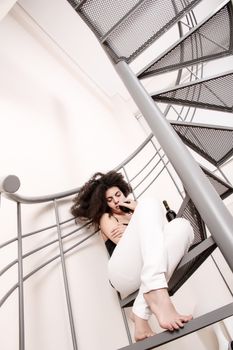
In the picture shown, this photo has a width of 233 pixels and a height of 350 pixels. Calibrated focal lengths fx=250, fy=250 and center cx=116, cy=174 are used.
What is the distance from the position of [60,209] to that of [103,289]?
561 mm

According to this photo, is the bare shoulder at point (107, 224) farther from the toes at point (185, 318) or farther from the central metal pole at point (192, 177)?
the toes at point (185, 318)

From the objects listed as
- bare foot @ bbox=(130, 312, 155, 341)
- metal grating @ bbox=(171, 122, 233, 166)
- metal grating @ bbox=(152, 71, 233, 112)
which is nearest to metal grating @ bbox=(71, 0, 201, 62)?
metal grating @ bbox=(152, 71, 233, 112)

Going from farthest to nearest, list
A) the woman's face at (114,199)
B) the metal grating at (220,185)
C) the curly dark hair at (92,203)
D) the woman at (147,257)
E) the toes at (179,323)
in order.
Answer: the woman's face at (114,199), the curly dark hair at (92,203), the metal grating at (220,185), the woman at (147,257), the toes at (179,323)

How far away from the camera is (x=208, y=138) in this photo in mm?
Answer: 1584

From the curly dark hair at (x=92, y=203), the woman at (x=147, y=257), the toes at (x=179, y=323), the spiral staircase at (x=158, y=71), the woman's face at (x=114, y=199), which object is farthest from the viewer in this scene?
the woman's face at (x=114, y=199)

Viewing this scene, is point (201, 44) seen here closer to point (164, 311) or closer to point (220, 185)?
point (220, 185)

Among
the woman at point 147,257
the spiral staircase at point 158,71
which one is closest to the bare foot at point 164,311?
the woman at point 147,257

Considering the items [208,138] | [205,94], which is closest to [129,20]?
[205,94]

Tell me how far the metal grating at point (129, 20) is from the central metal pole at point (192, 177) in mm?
236

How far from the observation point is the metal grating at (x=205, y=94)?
55.8 inches

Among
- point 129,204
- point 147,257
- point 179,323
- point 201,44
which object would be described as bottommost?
point 179,323

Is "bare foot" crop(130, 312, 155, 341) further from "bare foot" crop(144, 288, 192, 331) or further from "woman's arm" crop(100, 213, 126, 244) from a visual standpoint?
"woman's arm" crop(100, 213, 126, 244)

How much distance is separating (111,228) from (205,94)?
3.29 ft

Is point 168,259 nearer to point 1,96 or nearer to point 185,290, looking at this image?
point 185,290
